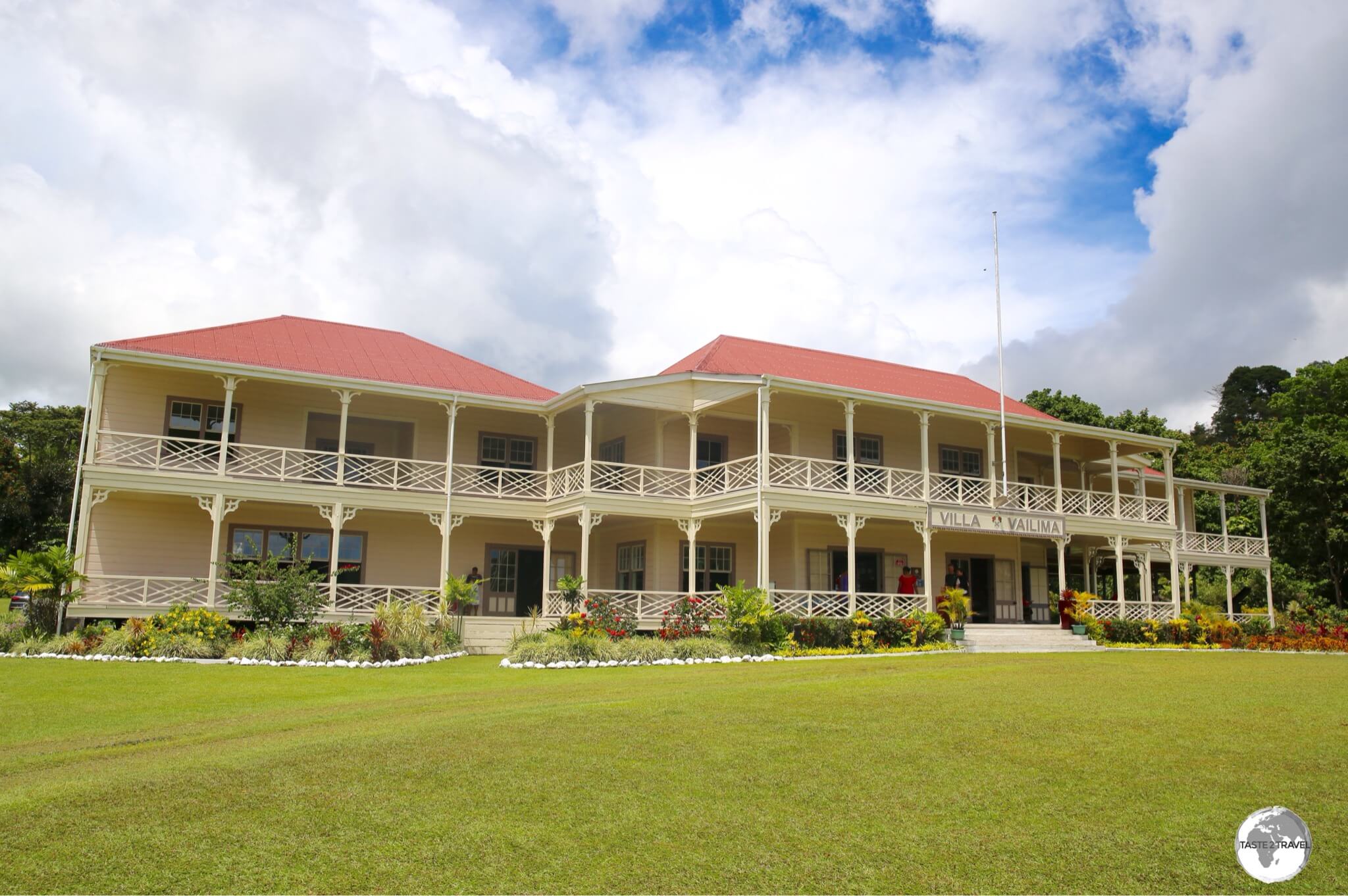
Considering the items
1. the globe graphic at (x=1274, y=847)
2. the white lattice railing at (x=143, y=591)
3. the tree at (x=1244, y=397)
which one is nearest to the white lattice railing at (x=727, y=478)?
the white lattice railing at (x=143, y=591)

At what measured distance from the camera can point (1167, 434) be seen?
48.0 metres

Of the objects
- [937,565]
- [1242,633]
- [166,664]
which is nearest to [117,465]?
[166,664]

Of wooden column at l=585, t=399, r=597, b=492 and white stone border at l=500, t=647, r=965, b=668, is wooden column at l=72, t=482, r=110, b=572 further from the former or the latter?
wooden column at l=585, t=399, r=597, b=492

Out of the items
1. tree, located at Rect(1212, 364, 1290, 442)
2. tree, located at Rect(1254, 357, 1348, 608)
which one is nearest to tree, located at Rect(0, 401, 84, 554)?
tree, located at Rect(1254, 357, 1348, 608)

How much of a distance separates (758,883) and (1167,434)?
47.7 metres

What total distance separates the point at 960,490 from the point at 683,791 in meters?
19.5

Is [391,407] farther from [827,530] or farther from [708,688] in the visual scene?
[708,688]

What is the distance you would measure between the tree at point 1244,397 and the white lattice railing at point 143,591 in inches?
2756

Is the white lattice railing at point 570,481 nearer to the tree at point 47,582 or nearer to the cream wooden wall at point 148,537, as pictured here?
the cream wooden wall at point 148,537

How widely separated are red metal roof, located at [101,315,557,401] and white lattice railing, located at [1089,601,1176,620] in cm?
1502

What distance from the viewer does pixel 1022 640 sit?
77.8ft

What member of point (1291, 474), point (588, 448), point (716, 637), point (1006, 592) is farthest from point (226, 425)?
point (1291, 474)

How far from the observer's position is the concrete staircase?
23141 millimetres

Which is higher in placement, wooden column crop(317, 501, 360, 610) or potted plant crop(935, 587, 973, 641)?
wooden column crop(317, 501, 360, 610)
